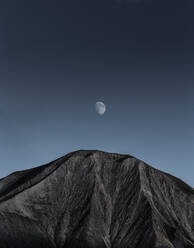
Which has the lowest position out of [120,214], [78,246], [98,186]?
[78,246]

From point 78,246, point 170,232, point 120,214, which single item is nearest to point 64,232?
point 78,246

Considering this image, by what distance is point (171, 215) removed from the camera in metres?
86.2

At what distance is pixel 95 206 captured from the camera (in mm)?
85375

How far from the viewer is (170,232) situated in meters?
78.9

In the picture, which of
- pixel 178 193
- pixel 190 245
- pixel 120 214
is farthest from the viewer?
pixel 178 193

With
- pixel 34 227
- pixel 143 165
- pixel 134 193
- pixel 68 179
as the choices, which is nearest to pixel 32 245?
pixel 34 227

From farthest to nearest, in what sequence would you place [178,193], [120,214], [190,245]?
[178,193], [120,214], [190,245]

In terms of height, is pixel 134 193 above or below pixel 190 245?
above

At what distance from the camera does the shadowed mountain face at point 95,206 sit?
7850 centimetres

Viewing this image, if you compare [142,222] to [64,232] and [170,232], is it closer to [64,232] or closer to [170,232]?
[170,232]

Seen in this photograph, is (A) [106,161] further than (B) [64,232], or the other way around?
(A) [106,161]

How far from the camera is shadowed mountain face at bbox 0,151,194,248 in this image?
3091 inches

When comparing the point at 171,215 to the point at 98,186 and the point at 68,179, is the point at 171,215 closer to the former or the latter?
the point at 98,186

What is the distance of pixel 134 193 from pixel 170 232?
12983 mm
